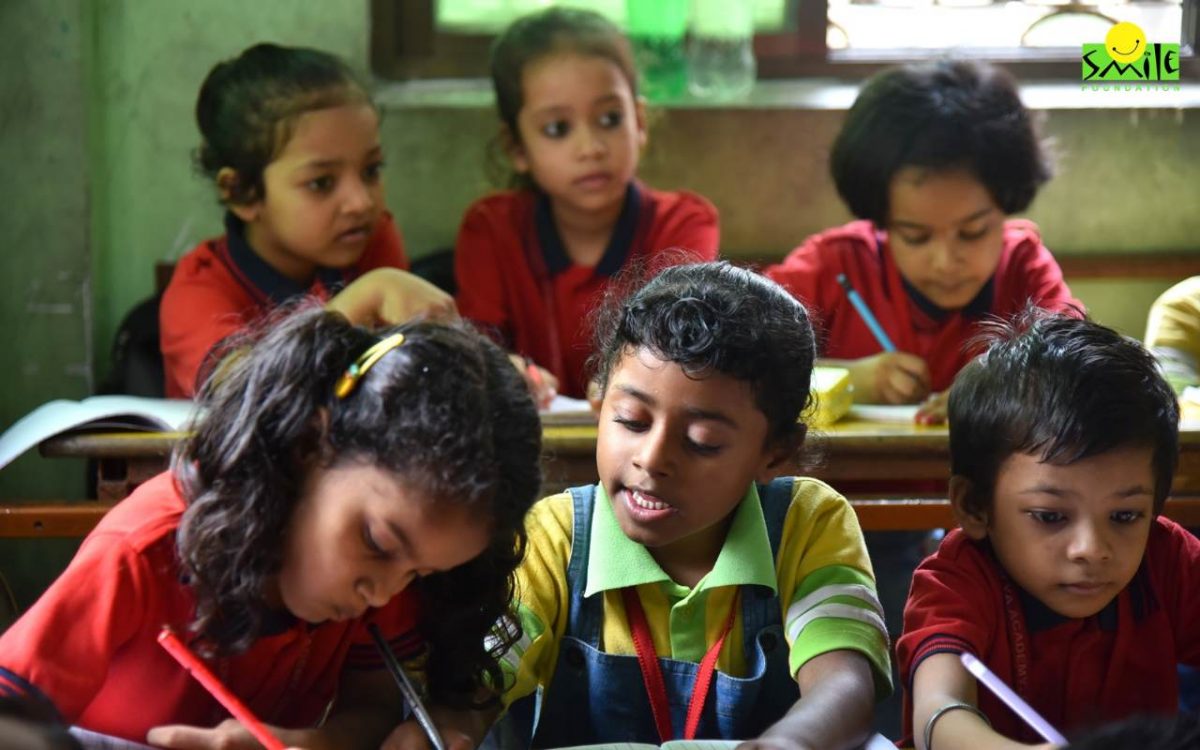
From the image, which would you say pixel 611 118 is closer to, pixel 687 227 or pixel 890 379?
pixel 687 227

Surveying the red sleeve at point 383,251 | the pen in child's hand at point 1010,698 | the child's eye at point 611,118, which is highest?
the child's eye at point 611,118

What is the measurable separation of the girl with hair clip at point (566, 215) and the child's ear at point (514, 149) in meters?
0.02

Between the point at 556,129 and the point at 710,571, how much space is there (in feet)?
5.23

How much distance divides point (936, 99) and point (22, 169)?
1.92 m

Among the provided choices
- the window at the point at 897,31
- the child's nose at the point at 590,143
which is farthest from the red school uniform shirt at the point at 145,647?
the window at the point at 897,31

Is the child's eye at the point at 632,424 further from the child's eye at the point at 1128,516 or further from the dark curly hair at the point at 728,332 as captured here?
the child's eye at the point at 1128,516

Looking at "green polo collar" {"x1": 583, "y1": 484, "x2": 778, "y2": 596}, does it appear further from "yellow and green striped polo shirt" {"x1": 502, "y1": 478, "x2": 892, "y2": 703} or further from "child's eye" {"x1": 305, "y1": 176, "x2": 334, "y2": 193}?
"child's eye" {"x1": 305, "y1": 176, "x2": 334, "y2": 193}

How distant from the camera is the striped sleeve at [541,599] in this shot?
1.72 meters

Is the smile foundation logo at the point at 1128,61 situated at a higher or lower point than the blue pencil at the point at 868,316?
higher

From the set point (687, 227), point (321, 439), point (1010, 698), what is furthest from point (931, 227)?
point (321, 439)

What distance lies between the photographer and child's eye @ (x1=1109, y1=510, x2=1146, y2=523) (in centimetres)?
175

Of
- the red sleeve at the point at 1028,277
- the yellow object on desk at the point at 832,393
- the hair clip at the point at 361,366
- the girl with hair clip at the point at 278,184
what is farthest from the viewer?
the red sleeve at the point at 1028,277

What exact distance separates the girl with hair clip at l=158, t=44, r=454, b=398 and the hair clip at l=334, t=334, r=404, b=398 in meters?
1.38

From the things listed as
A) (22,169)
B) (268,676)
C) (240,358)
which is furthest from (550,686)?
(22,169)
